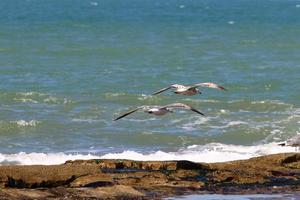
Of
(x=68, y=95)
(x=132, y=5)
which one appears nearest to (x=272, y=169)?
(x=68, y=95)

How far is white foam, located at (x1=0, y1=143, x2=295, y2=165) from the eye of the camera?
21344mm

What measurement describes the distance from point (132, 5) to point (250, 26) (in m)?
25.3

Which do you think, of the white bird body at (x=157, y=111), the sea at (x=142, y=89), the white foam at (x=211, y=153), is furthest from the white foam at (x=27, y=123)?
the white bird body at (x=157, y=111)

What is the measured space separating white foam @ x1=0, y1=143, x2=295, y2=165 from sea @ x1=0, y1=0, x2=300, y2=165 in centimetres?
3

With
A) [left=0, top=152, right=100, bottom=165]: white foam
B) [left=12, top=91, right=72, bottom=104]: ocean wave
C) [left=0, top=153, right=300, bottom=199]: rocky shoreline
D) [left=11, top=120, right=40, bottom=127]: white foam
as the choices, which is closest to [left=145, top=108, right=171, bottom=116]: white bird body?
[left=0, top=153, right=300, bottom=199]: rocky shoreline

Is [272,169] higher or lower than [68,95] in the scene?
lower

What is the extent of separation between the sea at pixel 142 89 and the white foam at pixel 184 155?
27 millimetres

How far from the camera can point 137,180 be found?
1477cm

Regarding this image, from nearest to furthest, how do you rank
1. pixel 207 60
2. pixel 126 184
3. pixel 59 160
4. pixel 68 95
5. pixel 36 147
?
pixel 126 184, pixel 59 160, pixel 36 147, pixel 68 95, pixel 207 60

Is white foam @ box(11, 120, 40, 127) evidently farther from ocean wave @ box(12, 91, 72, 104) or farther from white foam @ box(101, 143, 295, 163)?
white foam @ box(101, 143, 295, 163)

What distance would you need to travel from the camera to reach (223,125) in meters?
25.8

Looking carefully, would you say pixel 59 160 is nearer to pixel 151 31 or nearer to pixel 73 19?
pixel 151 31

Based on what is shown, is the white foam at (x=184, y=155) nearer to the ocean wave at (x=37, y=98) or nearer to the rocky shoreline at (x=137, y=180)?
the rocky shoreline at (x=137, y=180)

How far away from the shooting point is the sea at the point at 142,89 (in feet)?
77.4
